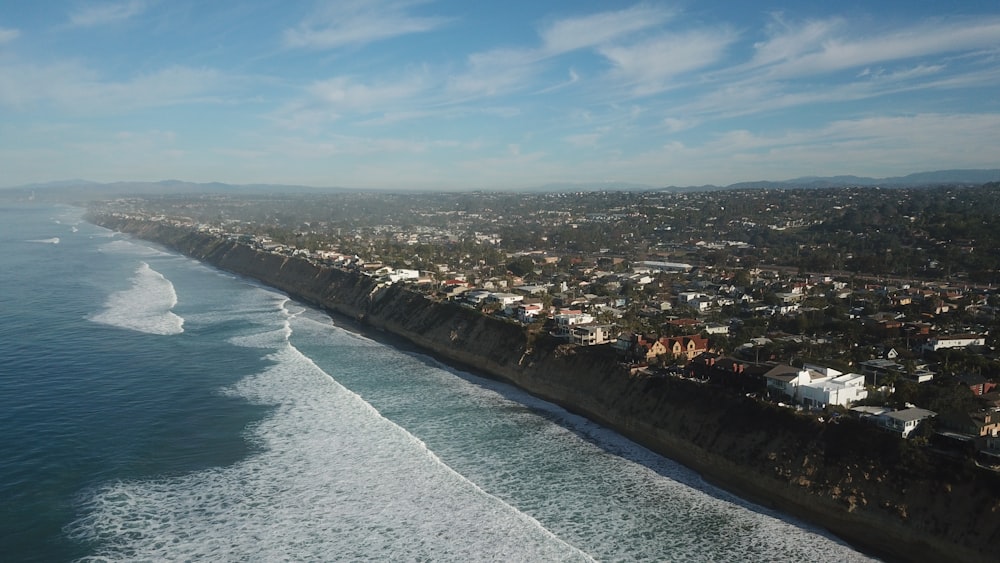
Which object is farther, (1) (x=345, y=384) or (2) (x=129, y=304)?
(2) (x=129, y=304)

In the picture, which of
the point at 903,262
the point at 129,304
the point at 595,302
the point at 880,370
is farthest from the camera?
the point at 903,262

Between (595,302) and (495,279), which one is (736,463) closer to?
(595,302)

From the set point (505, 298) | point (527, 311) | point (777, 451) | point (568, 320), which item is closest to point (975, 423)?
point (777, 451)

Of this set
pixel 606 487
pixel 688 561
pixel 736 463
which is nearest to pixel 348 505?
pixel 606 487

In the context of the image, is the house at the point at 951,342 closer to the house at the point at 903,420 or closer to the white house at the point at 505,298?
the house at the point at 903,420

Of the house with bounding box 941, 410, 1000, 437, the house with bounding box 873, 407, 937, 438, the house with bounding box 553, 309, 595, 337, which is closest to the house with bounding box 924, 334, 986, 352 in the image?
the house with bounding box 873, 407, 937, 438

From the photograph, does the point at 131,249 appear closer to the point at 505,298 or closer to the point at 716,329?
the point at 505,298

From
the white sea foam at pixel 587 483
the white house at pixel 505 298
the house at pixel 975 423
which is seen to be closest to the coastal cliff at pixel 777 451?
the white sea foam at pixel 587 483
